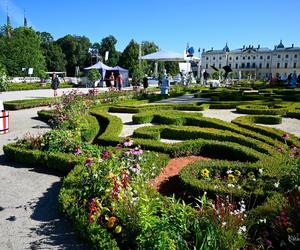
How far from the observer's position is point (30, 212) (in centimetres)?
470

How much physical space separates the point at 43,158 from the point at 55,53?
6964 centimetres

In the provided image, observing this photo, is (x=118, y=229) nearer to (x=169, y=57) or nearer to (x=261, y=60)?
(x=169, y=57)

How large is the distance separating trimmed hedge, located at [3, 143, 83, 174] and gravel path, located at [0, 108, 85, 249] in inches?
5.6

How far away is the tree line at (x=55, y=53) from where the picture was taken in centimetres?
4447

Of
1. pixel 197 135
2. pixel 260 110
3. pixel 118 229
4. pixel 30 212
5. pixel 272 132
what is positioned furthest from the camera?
pixel 260 110

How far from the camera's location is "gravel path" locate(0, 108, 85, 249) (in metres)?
3.91

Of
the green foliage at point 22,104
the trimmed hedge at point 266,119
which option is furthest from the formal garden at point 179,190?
the green foliage at point 22,104

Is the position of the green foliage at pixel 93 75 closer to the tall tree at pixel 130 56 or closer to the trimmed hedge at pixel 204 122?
the trimmed hedge at pixel 204 122

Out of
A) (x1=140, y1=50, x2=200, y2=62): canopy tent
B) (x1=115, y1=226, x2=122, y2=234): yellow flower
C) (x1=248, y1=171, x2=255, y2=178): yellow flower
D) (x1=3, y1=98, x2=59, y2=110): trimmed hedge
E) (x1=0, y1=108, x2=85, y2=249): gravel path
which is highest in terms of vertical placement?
(x1=140, y1=50, x2=200, y2=62): canopy tent

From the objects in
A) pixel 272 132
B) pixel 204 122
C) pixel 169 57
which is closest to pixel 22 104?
pixel 204 122

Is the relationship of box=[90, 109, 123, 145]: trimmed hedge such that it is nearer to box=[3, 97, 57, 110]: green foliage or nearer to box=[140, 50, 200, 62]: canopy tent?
box=[3, 97, 57, 110]: green foliage

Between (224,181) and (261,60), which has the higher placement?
(261,60)

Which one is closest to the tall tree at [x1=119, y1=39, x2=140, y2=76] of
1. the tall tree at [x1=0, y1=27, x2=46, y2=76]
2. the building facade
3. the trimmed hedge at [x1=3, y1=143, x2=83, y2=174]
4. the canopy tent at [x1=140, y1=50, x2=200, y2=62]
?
the tall tree at [x1=0, y1=27, x2=46, y2=76]

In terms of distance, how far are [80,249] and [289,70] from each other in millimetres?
113775
